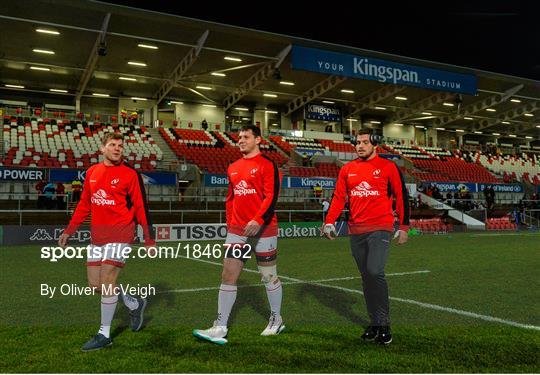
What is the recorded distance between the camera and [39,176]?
21.0 m

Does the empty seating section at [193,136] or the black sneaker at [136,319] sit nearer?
the black sneaker at [136,319]

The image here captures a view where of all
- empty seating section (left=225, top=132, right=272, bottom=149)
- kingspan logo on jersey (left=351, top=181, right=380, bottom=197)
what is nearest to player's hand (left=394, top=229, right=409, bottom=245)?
kingspan logo on jersey (left=351, top=181, right=380, bottom=197)

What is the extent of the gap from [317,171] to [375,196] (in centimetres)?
2607

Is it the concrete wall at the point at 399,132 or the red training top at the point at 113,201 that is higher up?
the concrete wall at the point at 399,132

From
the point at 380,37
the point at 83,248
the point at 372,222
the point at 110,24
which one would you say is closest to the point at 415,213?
the point at 380,37

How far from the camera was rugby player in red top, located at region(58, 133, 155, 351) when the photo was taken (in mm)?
4625

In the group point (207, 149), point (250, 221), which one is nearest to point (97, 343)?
point (250, 221)

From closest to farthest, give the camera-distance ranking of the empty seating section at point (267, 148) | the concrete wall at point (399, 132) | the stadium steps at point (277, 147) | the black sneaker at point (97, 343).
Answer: the black sneaker at point (97, 343) < the empty seating section at point (267, 148) < the stadium steps at point (277, 147) < the concrete wall at point (399, 132)

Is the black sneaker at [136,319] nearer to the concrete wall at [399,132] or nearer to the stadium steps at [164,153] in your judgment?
the stadium steps at [164,153]

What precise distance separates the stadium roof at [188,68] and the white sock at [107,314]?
23560 mm

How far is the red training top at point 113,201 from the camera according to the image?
470 cm

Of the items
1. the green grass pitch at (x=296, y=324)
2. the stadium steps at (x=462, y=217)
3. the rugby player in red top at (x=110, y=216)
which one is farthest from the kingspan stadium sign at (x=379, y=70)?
the rugby player in red top at (x=110, y=216)

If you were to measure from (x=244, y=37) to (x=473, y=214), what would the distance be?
16649 millimetres

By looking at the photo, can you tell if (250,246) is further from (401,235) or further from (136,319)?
(401,235)
